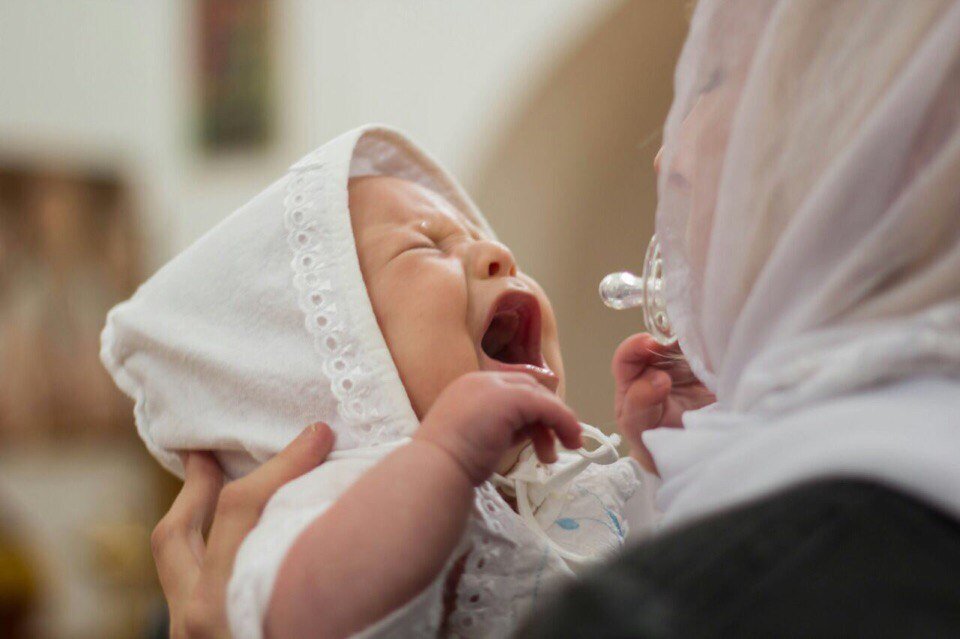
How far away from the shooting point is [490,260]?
995 mm

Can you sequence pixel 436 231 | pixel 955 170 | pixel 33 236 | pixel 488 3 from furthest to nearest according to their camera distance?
pixel 33 236 < pixel 488 3 < pixel 436 231 < pixel 955 170

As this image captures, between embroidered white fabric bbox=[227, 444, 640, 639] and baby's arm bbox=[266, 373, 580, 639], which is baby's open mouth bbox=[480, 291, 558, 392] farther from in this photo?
baby's arm bbox=[266, 373, 580, 639]

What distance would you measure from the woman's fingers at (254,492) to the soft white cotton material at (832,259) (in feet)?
1.18

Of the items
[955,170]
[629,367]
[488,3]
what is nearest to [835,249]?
[955,170]

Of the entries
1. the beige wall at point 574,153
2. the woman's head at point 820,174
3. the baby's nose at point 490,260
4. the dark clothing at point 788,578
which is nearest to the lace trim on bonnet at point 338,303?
the baby's nose at point 490,260

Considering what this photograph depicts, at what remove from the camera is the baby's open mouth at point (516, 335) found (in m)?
0.98

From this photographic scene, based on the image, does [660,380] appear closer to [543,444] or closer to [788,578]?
[543,444]

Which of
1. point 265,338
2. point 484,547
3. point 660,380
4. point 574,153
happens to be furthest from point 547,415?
point 574,153

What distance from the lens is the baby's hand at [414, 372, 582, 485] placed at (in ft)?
2.24

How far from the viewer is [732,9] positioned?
2.12 ft

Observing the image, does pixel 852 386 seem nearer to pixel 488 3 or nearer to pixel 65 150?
pixel 488 3

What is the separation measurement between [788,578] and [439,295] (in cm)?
57

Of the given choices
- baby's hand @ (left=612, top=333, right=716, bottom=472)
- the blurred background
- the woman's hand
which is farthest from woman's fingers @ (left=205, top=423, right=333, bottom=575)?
the blurred background

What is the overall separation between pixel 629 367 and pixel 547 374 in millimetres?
89
